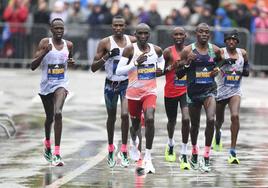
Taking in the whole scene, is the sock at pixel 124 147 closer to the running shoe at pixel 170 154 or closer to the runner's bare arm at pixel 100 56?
the running shoe at pixel 170 154

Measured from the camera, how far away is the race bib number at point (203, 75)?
52.6 feet

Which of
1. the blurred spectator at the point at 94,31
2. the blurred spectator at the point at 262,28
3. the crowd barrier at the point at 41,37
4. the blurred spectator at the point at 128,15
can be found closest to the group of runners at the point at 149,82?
the blurred spectator at the point at 262,28

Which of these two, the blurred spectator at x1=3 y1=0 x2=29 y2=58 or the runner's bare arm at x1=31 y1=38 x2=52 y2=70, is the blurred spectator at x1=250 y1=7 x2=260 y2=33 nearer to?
the blurred spectator at x1=3 y1=0 x2=29 y2=58

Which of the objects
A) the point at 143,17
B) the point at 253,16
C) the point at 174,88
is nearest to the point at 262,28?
the point at 253,16

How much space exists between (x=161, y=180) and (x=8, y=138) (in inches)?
225

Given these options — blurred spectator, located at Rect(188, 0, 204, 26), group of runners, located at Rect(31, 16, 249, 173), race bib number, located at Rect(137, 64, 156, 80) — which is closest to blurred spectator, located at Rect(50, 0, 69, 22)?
blurred spectator, located at Rect(188, 0, 204, 26)

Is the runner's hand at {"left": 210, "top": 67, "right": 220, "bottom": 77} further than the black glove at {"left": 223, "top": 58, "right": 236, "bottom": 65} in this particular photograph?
No

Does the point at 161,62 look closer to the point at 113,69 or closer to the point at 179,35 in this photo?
the point at 179,35

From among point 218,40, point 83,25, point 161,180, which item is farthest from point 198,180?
point 83,25

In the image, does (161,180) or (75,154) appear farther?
(75,154)

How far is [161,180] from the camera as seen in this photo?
48.8 feet

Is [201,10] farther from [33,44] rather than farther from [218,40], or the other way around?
[33,44]

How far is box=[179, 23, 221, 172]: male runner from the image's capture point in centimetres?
1594

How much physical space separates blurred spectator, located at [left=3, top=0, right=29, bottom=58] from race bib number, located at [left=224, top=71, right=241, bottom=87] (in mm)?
17497
